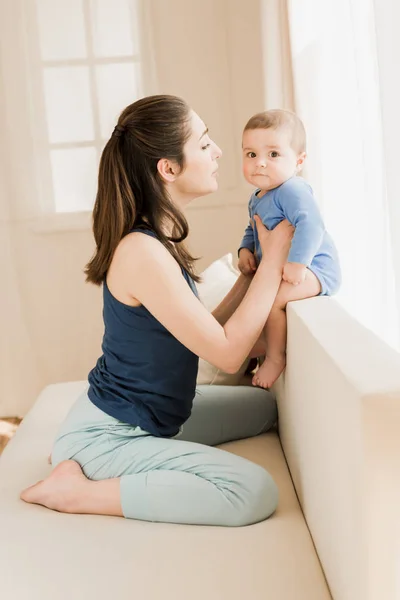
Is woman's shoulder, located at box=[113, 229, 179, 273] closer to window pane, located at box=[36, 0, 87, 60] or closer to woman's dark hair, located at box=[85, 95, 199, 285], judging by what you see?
woman's dark hair, located at box=[85, 95, 199, 285]

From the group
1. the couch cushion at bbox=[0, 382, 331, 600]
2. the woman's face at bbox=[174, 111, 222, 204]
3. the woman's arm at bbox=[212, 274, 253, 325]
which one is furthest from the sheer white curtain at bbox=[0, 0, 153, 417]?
the couch cushion at bbox=[0, 382, 331, 600]

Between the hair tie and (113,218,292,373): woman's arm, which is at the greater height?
the hair tie

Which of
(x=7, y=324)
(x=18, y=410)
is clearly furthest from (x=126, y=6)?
(x=18, y=410)

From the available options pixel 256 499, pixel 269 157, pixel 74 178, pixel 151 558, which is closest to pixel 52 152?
pixel 74 178

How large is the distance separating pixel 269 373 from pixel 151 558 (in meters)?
0.60

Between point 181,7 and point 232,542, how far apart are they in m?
2.99

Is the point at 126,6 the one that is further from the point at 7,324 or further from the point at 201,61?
the point at 7,324

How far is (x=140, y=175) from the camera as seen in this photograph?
6.32 ft

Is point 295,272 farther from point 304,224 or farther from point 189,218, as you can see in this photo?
point 189,218

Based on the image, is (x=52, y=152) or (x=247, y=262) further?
(x=52, y=152)

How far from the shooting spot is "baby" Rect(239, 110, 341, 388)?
1.80 meters

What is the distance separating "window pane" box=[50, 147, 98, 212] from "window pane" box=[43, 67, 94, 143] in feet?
0.25

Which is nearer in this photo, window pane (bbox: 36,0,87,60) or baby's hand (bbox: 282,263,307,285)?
baby's hand (bbox: 282,263,307,285)

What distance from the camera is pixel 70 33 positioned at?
152 inches
